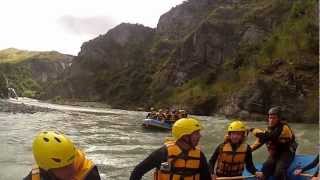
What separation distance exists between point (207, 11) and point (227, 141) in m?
130

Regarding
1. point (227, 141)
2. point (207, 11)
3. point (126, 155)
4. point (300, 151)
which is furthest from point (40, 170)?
point (207, 11)

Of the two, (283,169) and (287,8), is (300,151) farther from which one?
(287,8)

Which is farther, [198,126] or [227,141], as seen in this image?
[227,141]

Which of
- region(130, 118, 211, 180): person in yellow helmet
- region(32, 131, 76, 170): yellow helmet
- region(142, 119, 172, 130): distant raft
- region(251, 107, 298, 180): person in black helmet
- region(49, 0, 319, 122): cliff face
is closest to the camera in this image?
region(32, 131, 76, 170): yellow helmet

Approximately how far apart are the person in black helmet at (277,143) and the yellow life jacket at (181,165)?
3141mm

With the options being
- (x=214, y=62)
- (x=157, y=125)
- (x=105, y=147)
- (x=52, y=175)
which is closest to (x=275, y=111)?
(x=52, y=175)

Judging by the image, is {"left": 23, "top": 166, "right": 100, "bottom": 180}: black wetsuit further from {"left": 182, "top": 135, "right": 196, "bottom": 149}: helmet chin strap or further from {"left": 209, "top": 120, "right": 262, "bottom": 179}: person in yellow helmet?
{"left": 209, "top": 120, "right": 262, "bottom": 179}: person in yellow helmet

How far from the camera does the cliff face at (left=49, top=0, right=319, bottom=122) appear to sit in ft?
188

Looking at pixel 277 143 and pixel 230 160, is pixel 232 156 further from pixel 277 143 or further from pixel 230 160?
pixel 277 143

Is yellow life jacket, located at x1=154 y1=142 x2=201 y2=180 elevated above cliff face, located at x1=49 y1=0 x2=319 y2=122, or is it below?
below

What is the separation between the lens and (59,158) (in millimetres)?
4629

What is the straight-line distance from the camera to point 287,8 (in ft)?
285

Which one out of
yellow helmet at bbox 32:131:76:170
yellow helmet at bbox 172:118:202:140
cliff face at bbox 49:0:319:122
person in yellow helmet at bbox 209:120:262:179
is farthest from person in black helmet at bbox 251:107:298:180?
cliff face at bbox 49:0:319:122

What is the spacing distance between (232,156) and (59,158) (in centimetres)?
513
